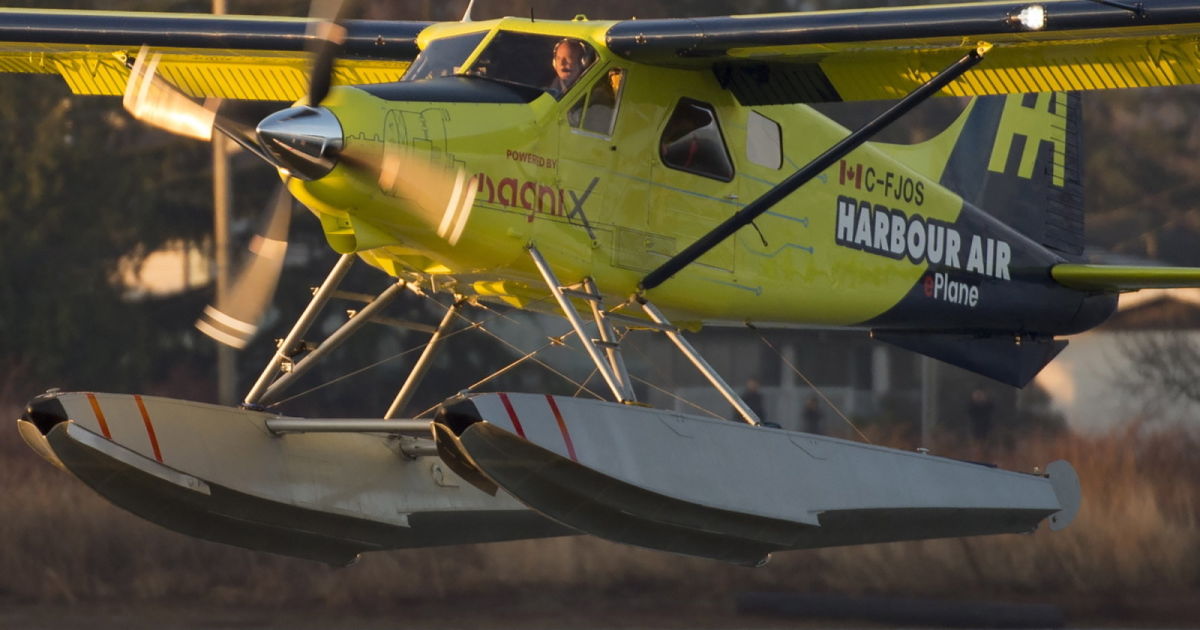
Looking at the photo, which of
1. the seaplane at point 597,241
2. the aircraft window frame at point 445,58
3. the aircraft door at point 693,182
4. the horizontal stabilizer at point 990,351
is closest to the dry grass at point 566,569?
the horizontal stabilizer at point 990,351

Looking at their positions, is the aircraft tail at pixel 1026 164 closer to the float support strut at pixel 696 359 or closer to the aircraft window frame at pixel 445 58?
the float support strut at pixel 696 359

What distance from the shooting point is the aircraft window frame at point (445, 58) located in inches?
362

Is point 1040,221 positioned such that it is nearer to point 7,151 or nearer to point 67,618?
point 67,618

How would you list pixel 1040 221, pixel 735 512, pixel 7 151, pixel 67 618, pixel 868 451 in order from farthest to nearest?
pixel 7 151 → pixel 67 618 → pixel 1040 221 → pixel 868 451 → pixel 735 512

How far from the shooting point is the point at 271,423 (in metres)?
9.91

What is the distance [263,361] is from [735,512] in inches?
460

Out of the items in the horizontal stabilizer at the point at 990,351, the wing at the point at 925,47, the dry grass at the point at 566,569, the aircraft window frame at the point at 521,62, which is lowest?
the dry grass at the point at 566,569

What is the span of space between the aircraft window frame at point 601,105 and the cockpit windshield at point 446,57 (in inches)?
23.7

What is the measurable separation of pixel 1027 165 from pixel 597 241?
477cm

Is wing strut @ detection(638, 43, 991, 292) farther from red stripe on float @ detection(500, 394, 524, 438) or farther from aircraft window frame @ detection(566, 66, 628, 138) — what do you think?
red stripe on float @ detection(500, 394, 524, 438)

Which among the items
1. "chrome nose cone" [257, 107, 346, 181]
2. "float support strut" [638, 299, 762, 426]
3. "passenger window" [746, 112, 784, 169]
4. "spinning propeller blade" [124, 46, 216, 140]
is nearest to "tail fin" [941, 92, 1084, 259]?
"passenger window" [746, 112, 784, 169]

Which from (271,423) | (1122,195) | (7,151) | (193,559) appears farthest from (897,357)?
(271,423)

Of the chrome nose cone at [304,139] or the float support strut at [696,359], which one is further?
the float support strut at [696,359]

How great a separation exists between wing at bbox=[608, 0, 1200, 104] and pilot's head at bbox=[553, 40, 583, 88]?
7.7 inches
